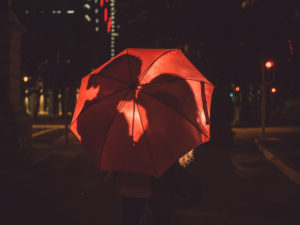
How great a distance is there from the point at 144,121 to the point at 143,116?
4 centimetres

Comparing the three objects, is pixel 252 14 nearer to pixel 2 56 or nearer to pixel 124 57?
pixel 2 56

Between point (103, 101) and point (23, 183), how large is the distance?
6.24 metres

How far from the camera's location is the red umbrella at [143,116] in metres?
3.65

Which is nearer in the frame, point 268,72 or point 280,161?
point 280,161

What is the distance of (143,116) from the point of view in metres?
3.66

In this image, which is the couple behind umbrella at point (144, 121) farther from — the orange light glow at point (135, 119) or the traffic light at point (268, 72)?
the traffic light at point (268, 72)

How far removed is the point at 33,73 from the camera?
1650 inches

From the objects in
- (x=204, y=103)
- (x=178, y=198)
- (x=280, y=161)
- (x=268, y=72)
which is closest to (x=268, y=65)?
(x=268, y=72)

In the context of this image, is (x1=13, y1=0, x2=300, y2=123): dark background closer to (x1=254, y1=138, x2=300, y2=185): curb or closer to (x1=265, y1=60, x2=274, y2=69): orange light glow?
(x1=265, y1=60, x2=274, y2=69): orange light glow

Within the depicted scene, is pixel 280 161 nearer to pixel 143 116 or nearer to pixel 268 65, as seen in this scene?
pixel 268 65

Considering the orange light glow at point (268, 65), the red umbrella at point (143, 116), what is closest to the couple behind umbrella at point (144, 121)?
the red umbrella at point (143, 116)

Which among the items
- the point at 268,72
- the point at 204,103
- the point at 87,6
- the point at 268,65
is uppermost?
the point at 87,6

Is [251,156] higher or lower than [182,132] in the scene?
lower

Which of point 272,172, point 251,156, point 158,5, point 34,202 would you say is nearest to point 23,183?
point 34,202
